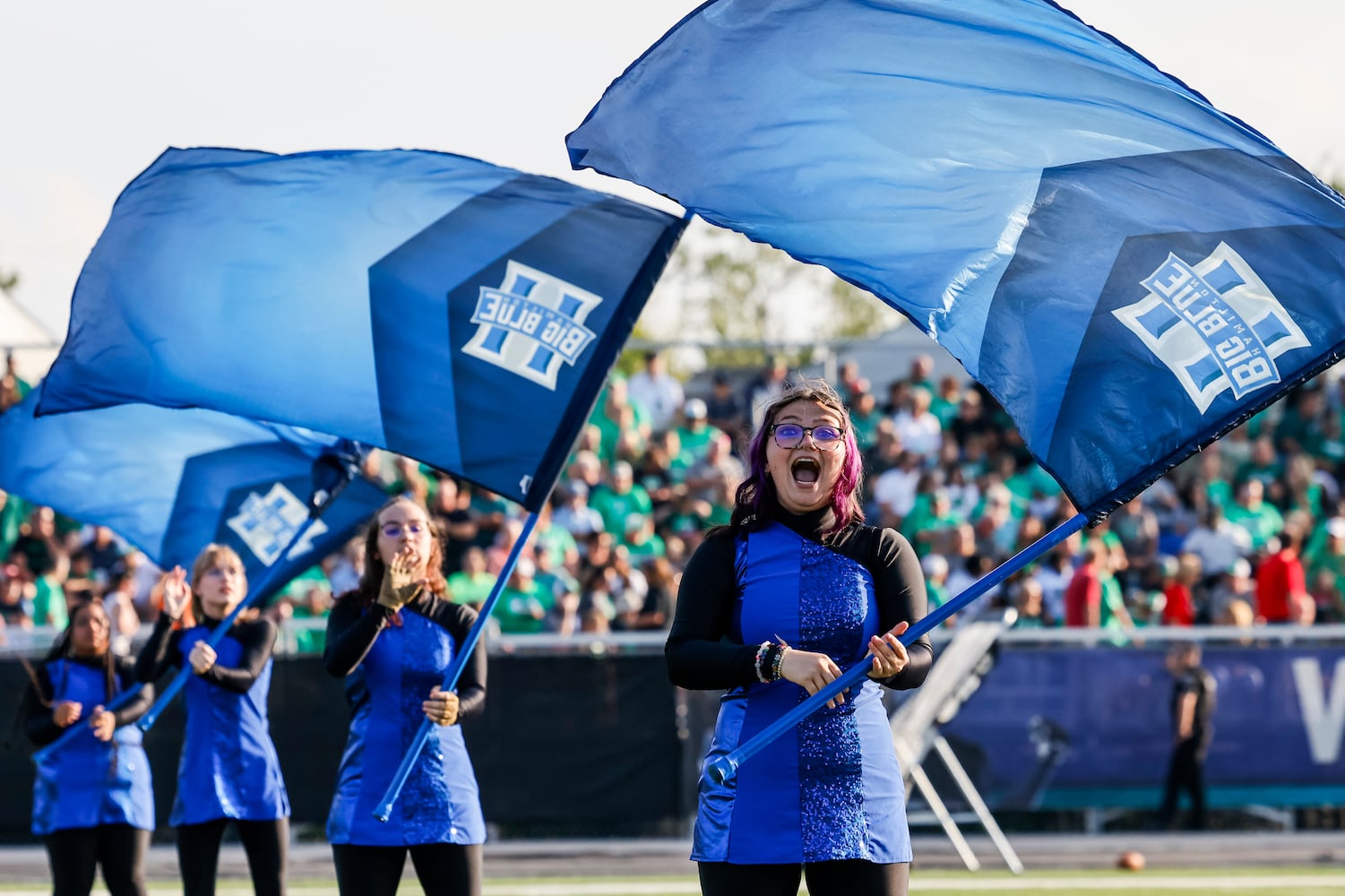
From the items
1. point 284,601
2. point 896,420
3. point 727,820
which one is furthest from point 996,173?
point 896,420

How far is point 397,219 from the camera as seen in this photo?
291 inches

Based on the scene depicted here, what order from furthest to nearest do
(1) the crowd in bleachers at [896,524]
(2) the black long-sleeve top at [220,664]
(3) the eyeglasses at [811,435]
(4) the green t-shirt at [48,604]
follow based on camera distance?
1. (4) the green t-shirt at [48,604]
2. (1) the crowd in bleachers at [896,524]
3. (2) the black long-sleeve top at [220,664]
4. (3) the eyeglasses at [811,435]

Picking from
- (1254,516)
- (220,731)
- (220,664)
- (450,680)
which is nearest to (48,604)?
(220,664)

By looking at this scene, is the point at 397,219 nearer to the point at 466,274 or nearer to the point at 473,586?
the point at 466,274

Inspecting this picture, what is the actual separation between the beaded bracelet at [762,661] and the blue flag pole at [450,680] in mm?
1983

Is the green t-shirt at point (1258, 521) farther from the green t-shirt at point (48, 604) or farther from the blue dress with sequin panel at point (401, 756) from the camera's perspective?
the blue dress with sequin panel at point (401, 756)

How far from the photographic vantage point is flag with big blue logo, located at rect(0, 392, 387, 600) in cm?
920

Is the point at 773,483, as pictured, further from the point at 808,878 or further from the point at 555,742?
the point at 555,742

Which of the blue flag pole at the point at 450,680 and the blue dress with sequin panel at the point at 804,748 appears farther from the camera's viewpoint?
the blue flag pole at the point at 450,680

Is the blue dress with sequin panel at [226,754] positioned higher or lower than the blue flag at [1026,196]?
lower

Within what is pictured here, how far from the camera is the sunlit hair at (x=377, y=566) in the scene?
21.7ft

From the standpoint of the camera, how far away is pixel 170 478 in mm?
9391

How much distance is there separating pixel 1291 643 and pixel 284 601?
7290 millimetres

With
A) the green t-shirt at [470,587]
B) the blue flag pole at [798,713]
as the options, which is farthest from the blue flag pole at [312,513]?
the green t-shirt at [470,587]
